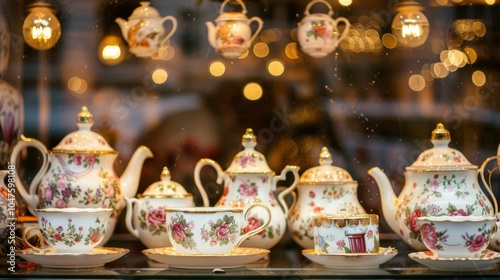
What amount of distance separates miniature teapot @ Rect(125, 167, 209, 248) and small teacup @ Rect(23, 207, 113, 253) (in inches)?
10.5

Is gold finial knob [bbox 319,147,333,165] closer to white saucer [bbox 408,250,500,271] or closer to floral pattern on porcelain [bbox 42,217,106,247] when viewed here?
white saucer [bbox 408,250,500,271]

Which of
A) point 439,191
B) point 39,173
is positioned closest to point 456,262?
point 439,191

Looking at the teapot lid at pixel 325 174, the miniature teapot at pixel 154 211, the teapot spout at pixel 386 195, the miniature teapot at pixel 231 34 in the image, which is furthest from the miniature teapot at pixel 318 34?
the miniature teapot at pixel 154 211

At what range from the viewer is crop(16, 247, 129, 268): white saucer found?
174cm

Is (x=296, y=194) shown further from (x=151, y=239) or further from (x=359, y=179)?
(x=151, y=239)

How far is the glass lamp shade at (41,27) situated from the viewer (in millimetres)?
2299

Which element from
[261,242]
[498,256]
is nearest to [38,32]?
[261,242]

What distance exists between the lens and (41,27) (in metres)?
2.31

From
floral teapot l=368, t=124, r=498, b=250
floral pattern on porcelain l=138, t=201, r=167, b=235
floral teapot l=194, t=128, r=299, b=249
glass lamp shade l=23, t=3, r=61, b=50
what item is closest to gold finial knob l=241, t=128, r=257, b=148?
floral teapot l=194, t=128, r=299, b=249

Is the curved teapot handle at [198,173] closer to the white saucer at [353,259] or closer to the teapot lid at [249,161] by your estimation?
the teapot lid at [249,161]

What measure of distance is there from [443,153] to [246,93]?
56 centimetres

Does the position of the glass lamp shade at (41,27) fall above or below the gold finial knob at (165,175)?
above

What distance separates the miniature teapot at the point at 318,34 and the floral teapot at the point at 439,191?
0.40 metres

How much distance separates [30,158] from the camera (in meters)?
2.31
